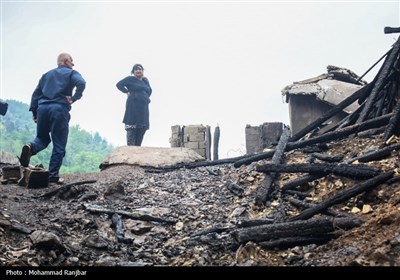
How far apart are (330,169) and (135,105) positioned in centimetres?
626

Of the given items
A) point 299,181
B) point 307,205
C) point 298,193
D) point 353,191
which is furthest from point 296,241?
point 299,181

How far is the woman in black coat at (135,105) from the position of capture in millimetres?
10305

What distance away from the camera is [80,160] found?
167ft

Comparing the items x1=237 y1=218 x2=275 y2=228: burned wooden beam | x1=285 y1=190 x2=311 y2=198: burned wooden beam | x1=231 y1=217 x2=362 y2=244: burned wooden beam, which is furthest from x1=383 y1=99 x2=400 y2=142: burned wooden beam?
x1=237 y1=218 x2=275 y2=228: burned wooden beam

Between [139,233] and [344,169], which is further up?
[344,169]

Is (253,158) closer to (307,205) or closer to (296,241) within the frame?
(307,205)

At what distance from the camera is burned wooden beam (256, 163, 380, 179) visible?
5.01m

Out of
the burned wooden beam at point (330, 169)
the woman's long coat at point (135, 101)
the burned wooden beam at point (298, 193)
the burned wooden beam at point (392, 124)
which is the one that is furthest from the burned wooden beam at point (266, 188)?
the woman's long coat at point (135, 101)

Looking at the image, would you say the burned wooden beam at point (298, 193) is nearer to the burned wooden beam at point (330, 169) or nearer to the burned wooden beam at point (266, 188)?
the burned wooden beam at point (266, 188)

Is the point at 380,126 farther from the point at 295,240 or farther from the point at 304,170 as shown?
the point at 295,240
